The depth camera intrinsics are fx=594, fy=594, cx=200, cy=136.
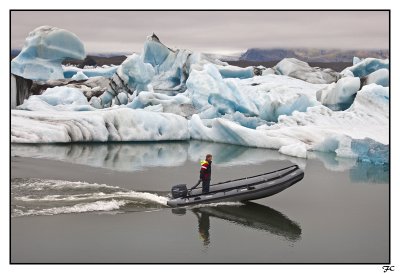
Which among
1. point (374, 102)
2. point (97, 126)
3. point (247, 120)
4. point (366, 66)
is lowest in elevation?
point (97, 126)

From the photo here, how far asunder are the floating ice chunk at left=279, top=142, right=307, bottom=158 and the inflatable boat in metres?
6.12

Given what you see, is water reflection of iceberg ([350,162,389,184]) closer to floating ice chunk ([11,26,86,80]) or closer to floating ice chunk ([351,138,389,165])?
floating ice chunk ([351,138,389,165])

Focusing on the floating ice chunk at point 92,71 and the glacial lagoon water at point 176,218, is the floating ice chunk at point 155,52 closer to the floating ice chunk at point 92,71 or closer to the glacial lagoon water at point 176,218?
the floating ice chunk at point 92,71

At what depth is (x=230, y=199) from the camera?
1075 cm

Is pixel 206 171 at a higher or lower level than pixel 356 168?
higher

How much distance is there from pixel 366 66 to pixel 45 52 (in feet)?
A: 46.1

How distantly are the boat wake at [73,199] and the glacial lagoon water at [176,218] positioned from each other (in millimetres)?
18

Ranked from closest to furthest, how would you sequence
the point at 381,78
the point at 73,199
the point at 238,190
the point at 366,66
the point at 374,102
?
the point at 73,199 < the point at 238,190 < the point at 374,102 < the point at 381,78 < the point at 366,66

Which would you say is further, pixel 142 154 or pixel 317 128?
pixel 317 128

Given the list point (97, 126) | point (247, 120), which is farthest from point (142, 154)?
point (247, 120)

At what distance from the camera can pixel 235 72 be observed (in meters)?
27.9

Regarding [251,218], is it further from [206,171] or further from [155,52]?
[155,52]

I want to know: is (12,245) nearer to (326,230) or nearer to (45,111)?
(326,230)

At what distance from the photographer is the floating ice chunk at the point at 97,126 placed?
1783 centimetres
